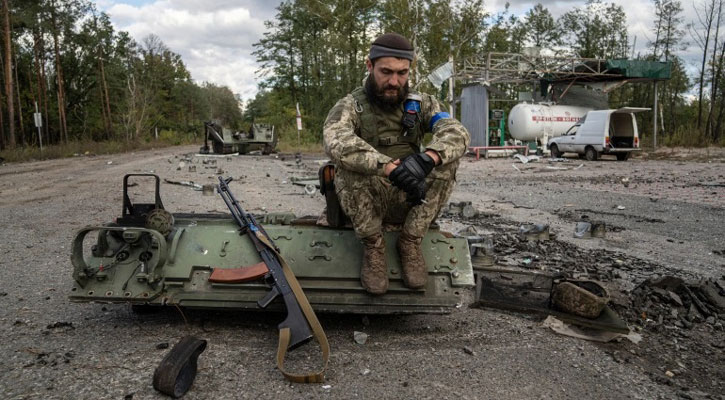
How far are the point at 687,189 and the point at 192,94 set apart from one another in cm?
6867

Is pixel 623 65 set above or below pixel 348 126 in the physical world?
above

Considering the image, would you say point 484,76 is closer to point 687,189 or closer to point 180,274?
point 687,189

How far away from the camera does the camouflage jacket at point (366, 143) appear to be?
119 inches

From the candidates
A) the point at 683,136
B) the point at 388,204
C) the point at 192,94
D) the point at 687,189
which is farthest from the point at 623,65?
the point at 192,94

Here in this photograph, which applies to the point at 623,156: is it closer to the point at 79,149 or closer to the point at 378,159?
the point at 378,159

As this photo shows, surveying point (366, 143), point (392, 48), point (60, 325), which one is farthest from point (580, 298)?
point (60, 325)

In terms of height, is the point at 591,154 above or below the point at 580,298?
above

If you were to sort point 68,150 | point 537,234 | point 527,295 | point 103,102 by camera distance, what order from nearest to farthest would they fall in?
point 527,295, point 537,234, point 68,150, point 103,102

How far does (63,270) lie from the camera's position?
Answer: 187 inches

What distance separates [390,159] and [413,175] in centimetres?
21

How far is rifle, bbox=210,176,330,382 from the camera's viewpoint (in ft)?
8.54

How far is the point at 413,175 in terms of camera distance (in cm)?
286

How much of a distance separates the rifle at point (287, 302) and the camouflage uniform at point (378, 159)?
52 cm

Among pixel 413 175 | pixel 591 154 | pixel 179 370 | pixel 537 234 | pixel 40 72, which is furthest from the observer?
pixel 40 72
